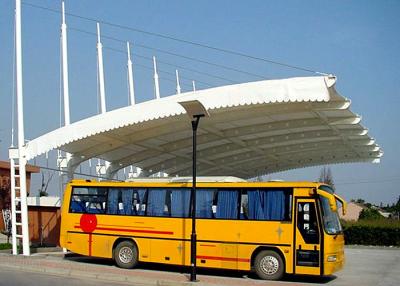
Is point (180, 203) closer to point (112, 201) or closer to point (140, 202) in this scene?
point (140, 202)

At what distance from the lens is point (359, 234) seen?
34125 mm

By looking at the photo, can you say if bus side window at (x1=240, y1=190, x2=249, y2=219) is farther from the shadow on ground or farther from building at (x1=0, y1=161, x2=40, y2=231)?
building at (x1=0, y1=161, x2=40, y2=231)

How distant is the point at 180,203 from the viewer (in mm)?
18812

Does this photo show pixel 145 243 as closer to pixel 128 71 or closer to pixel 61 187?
pixel 61 187

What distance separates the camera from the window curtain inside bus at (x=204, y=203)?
18.3m

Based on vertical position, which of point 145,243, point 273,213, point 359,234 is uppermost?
point 273,213

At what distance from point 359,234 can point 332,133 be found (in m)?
8.99

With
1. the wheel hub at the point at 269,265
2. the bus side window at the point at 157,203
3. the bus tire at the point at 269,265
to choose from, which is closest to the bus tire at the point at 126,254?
the bus side window at the point at 157,203

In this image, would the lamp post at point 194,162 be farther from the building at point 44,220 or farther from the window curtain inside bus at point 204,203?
the building at point 44,220

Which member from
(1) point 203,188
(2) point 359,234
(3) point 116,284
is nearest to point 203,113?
(1) point 203,188

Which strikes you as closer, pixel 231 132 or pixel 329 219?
pixel 329 219

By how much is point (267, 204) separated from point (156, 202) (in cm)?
394

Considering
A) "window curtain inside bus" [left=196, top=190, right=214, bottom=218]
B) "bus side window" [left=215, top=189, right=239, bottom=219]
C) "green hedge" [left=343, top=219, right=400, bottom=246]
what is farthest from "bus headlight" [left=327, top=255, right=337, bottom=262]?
"green hedge" [left=343, top=219, right=400, bottom=246]

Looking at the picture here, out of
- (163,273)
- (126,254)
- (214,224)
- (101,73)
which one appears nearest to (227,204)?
(214,224)
